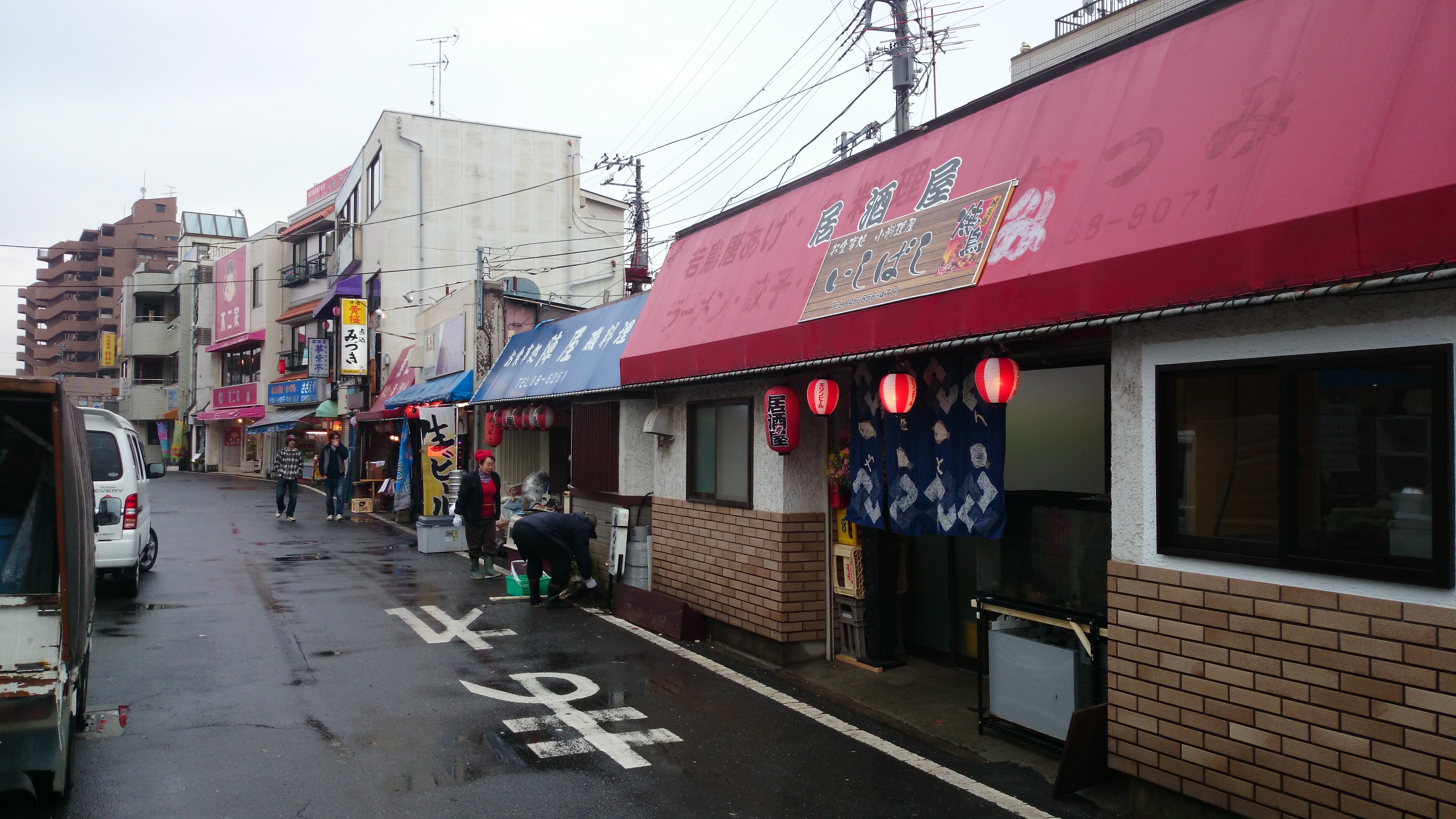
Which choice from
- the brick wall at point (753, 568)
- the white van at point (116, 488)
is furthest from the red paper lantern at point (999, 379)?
the white van at point (116, 488)

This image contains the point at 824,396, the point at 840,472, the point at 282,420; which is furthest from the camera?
the point at 282,420

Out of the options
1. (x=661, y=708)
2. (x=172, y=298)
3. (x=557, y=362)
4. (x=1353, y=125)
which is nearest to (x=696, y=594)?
(x=661, y=708)

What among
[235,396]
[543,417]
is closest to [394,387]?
[543,417]

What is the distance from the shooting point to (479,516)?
14.3m

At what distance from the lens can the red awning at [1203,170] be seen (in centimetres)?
411

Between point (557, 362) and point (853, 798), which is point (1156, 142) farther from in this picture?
point (557, 362)

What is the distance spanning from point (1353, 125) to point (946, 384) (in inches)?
122

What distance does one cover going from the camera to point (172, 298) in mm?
60938

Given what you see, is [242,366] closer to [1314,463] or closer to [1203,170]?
[1203,170]

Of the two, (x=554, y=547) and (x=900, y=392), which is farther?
(x=554, y=547)

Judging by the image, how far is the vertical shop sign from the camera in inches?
1543

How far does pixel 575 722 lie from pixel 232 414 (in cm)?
4876

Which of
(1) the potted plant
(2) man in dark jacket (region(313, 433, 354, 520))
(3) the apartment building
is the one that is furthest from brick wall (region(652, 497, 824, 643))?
(3) the apartment building

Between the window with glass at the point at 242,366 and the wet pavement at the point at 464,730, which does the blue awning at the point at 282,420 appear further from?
the wet pavement at the point at 464,730
